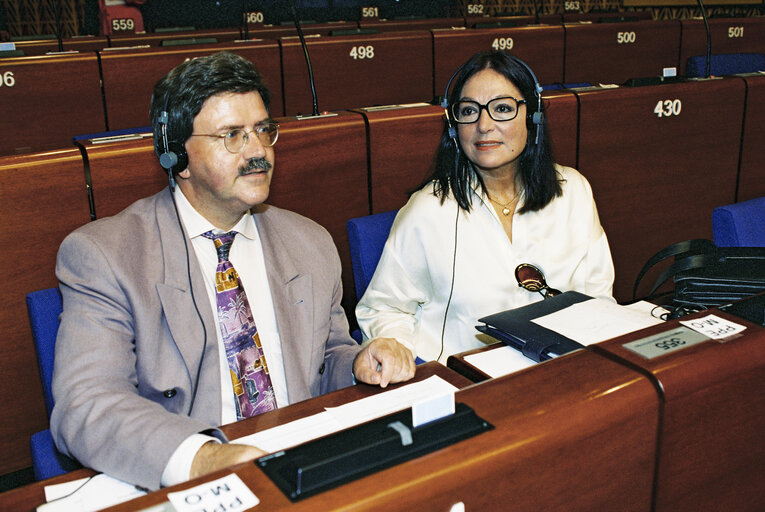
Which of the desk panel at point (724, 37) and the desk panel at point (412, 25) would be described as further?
the desk panel at point (412, 25)

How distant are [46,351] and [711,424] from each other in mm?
1248

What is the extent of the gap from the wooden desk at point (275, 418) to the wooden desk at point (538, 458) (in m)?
Answer: 0.44

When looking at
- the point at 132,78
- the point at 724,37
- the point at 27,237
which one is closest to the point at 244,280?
the point at 27,237

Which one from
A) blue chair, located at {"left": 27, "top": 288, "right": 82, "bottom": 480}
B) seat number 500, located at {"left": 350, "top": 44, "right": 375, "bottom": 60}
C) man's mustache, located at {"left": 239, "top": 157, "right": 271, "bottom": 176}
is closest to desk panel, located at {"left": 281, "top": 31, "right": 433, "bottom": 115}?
seat number 500, located at {"left": 350, "top": 44, "right": 375, "bottom": 60}

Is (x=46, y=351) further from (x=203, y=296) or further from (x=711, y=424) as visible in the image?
(x=711, y=424)

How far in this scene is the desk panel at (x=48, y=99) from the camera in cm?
308

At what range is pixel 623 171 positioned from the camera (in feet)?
9.78

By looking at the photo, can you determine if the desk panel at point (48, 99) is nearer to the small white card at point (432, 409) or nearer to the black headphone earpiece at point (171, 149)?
the black headphone earpiece at point (171, 149)

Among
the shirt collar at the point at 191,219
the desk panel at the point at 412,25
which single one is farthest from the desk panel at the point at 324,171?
the desk panel at the point at 412,25

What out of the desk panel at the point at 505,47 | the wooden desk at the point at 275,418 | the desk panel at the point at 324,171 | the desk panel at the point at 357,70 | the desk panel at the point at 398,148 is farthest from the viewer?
the desk panel at the point at 505,47

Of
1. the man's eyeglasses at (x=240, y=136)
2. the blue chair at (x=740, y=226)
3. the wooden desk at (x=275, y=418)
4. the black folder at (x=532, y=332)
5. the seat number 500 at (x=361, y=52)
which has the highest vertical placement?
the seat number 500 at (x=361, y=52)

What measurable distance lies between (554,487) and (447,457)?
13cm

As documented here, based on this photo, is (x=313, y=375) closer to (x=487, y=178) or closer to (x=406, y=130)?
(x=487, y=178)

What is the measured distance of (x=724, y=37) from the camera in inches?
217
